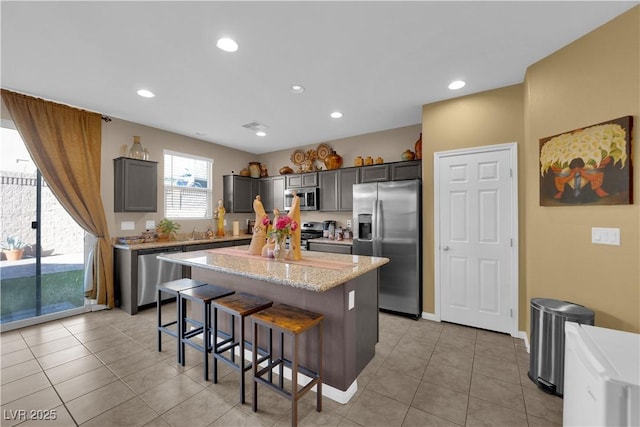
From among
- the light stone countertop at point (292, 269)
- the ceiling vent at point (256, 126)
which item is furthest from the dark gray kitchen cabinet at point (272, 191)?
the light stone countertop at point (292, 269)

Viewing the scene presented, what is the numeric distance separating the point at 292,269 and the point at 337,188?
2.92 m

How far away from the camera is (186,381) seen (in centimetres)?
223

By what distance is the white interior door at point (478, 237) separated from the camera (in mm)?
3029

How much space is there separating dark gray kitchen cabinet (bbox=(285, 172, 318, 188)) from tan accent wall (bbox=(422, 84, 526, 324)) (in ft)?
7.19

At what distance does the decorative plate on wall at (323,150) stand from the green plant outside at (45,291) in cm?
421

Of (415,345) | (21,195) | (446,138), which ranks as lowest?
(415,345)

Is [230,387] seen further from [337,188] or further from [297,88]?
[337,188]

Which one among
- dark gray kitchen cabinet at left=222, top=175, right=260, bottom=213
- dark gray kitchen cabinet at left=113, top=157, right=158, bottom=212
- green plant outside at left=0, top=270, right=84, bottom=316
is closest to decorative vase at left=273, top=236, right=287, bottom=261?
dark gray kitchen cabinet at left=113, top=157, right=158, bottom=212

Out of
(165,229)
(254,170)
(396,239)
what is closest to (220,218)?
(165,229)

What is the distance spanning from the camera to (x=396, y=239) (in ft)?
12.0

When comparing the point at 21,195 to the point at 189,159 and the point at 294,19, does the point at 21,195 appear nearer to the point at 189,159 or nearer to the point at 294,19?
the point at 189,159

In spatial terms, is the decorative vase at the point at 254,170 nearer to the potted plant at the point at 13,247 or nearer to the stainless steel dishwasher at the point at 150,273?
the stainless steel dishwasher at the point at 150,273

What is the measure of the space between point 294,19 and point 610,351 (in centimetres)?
272

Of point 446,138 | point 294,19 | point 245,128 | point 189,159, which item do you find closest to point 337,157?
point 245,128
